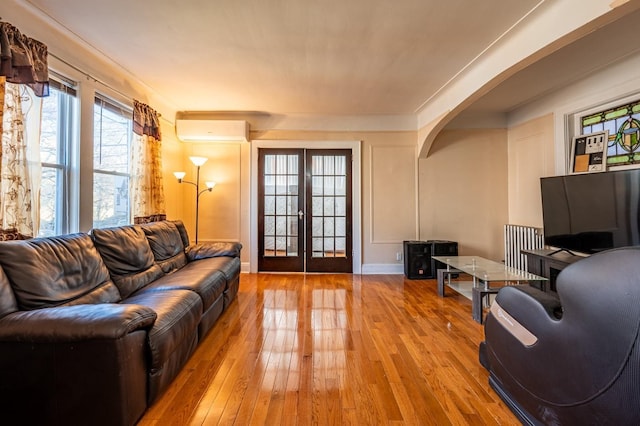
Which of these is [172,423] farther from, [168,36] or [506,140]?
[506,140]

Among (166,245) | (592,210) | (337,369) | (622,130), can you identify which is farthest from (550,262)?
(166,245)

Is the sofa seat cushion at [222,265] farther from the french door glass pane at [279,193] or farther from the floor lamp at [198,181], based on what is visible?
the floor lamp at [198,181]

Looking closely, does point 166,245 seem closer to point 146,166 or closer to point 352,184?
point 146,166

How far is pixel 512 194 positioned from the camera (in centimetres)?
475

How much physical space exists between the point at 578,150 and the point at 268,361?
13.4 ft

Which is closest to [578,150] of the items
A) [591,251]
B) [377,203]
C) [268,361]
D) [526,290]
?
[591,251]

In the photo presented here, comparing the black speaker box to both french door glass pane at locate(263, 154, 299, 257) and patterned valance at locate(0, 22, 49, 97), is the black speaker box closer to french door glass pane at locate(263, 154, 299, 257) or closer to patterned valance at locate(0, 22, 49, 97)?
french door glass pane at locate(263, 154, 299, 257)

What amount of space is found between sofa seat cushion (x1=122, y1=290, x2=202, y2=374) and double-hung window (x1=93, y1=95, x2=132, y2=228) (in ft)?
4.47

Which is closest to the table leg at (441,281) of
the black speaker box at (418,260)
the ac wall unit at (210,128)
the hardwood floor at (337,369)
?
the hardwood floor at (337,369)

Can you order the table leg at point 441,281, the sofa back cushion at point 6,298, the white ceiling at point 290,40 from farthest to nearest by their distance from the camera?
1. the table leg at point 441,281
2. the white ceiling at point 290,40
3. the sofa back cushion at point 6,298

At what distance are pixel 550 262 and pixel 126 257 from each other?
13.6 ft

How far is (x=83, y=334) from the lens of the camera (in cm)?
135

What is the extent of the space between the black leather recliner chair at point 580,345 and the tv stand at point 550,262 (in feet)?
6.53

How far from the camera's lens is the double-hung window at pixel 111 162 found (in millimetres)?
2967
